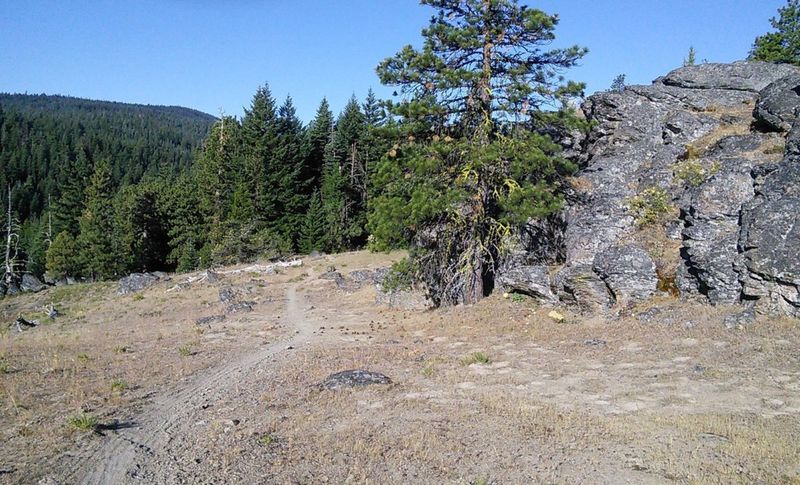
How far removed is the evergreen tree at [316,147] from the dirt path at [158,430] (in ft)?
136

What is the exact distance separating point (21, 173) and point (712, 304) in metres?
162

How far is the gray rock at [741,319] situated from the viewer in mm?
13078

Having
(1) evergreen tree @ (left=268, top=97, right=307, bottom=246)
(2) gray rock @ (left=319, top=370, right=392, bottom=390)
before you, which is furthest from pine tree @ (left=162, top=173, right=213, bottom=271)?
(2) gray rock @ (left=319, top=370, right=392, bottom=390)

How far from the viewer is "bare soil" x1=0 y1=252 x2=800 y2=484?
7594 millimetres

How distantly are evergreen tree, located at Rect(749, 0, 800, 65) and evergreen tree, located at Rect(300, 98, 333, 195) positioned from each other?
37.0 m

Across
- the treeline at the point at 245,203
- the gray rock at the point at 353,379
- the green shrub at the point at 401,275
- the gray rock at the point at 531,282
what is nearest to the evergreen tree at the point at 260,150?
the treeline at the point at 245,203

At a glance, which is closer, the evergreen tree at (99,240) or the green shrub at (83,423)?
the green shrub at (83,423)

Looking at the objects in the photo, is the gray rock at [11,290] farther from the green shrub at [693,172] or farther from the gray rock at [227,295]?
the green shrub at [693,172]

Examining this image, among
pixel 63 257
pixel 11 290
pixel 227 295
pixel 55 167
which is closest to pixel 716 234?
pixel 227 295

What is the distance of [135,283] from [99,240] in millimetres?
22663

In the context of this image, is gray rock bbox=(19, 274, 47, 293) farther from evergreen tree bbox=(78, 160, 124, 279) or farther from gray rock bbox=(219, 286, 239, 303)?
gray rock bbox=(219, 286, 239, 303)

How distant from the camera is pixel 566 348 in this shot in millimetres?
14297

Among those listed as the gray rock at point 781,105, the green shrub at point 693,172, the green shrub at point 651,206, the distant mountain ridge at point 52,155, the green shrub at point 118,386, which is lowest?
the green shrub at point 118,386

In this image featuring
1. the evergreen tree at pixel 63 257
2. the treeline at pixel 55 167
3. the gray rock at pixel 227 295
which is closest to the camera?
A: the gray rock at pixel 227 295
